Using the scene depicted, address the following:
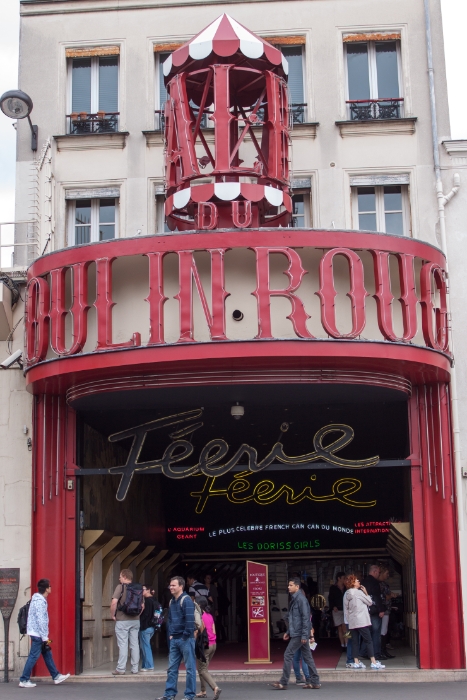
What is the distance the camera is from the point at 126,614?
17.9 meters

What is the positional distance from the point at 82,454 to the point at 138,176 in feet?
17.9

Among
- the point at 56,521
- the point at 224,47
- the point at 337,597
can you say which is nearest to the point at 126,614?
the point at 56,521

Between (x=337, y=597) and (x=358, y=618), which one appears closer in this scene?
(x=358, y=618)

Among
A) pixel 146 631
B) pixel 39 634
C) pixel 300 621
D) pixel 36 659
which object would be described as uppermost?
pixel 300 621

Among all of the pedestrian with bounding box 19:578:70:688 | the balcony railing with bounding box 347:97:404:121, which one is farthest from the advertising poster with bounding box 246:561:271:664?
the balcony railing with bounding box 347:97:404:121

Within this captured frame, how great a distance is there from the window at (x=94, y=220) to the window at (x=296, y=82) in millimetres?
3922

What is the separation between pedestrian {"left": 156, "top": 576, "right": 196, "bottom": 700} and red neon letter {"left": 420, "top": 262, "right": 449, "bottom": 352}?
633 cm

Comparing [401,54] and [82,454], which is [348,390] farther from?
[401,54]

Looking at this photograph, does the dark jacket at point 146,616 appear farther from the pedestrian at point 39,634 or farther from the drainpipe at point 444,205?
the drainpipe at point 444,205

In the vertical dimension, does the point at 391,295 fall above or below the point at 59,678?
above

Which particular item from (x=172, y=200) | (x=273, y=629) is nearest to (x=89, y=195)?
(x=172, y=200)

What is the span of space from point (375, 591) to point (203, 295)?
675 cm

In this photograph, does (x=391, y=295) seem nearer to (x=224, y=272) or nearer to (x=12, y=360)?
(x=224, y=272)

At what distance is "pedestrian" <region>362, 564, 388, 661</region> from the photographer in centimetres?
1895
